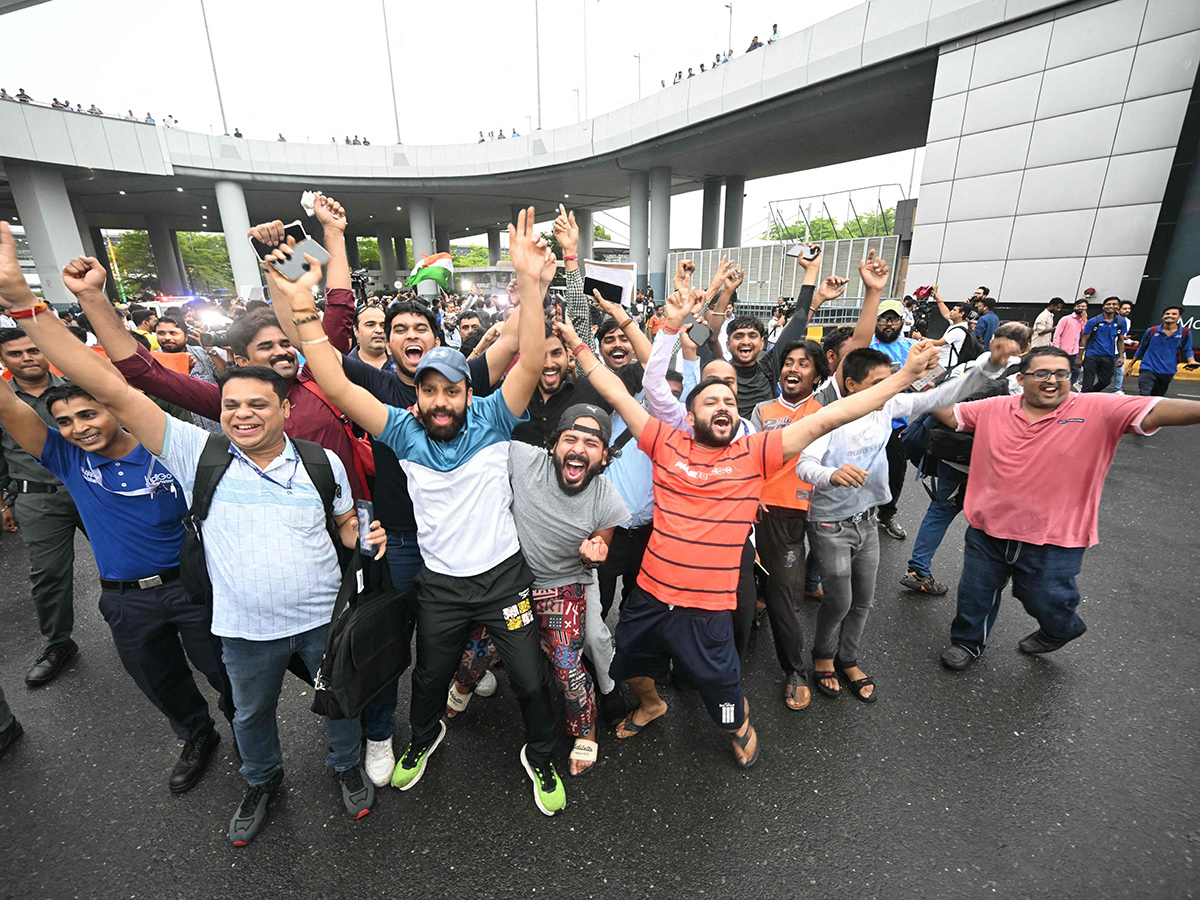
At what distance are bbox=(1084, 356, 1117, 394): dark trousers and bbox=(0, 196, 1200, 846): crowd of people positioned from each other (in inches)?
345

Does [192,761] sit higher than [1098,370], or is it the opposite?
[1098,370]

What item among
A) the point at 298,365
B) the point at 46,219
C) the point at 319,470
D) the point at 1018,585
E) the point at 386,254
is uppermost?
the point at 46,219

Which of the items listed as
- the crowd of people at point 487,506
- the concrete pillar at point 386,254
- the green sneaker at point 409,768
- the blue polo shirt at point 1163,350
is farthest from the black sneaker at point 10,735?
the concrete pillar at point 386,254

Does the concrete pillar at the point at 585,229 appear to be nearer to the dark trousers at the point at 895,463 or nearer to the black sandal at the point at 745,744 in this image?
the dark trousers at the point at 895,463

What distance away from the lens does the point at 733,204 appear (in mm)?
26172

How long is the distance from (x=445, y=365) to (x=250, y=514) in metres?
0.98

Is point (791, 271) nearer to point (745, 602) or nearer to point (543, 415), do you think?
point (543, 415)

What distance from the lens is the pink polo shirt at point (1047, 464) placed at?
2.78 m

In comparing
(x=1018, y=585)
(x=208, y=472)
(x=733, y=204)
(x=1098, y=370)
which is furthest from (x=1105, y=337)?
(x=733, y=204)

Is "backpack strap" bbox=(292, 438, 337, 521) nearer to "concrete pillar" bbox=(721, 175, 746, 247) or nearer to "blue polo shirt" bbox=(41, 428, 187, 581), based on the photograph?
"blue polo shirt" bbox=(41, 428, 187, 581)

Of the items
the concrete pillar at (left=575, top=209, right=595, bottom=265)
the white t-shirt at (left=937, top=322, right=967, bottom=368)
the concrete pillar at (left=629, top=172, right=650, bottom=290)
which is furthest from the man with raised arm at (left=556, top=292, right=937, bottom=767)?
the concrete pillar at (left=575, top=209, right=595, bottom=265)

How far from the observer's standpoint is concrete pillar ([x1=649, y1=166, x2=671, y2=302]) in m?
23.6

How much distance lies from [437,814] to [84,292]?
2.74m

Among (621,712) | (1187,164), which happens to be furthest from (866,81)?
(621,712)
